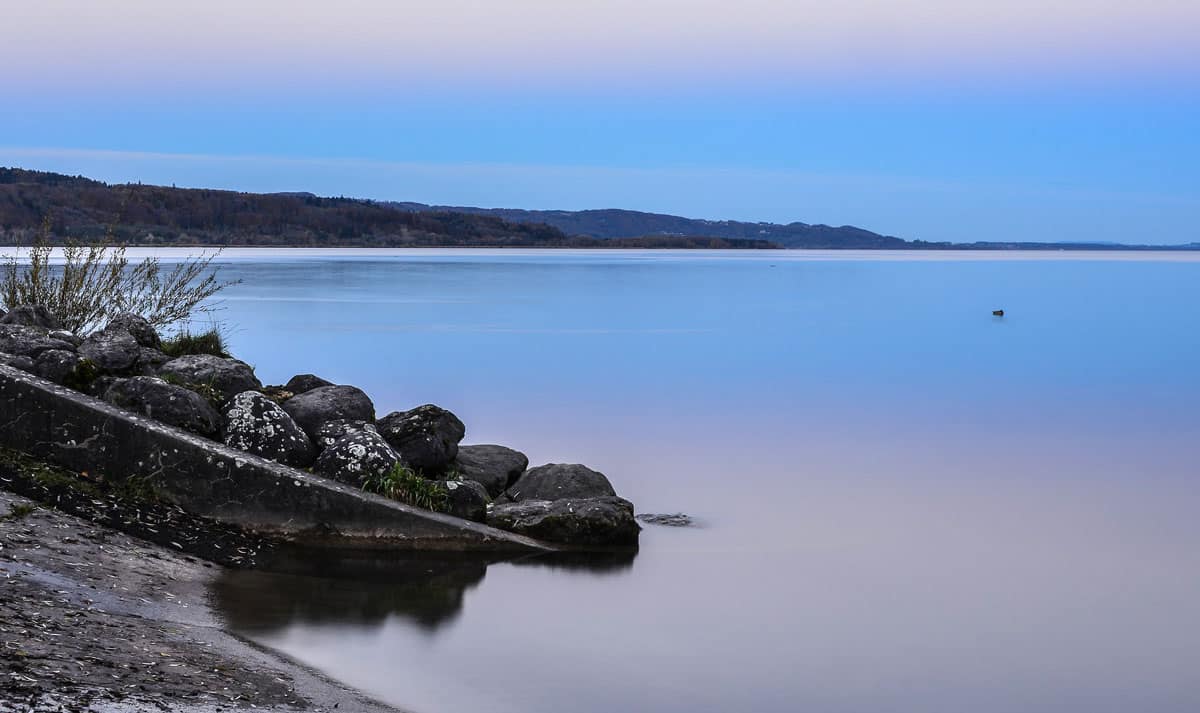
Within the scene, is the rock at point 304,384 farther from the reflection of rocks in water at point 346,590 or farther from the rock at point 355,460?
the reflection of rocks in water at point 346,590

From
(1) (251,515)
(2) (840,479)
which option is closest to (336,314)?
(2) (840,479)

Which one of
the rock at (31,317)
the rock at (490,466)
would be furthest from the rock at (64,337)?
the rock at (490,466)

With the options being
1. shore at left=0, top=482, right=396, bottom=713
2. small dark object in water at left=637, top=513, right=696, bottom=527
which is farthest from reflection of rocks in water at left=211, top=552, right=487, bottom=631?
small dark object in water at left=637, top=513, right=696, bottom=527

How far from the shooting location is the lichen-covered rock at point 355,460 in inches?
445

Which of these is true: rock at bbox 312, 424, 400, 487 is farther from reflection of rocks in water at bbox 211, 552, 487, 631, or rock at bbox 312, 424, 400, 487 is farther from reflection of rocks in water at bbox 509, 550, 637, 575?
reflection of rocks in water at bbox 509, 550, 637, 575

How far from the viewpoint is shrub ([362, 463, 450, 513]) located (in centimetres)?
1132

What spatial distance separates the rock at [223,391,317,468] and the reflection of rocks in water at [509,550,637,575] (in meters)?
2.41

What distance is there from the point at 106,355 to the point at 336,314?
1283 inches

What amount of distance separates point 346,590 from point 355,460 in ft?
6.42

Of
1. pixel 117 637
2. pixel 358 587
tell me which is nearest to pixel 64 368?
pixel 358 587

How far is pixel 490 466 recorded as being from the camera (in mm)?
12969

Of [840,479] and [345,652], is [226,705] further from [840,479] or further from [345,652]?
[840,479]

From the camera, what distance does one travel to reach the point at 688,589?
1027cm

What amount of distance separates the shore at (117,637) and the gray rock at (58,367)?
7.73 feet
